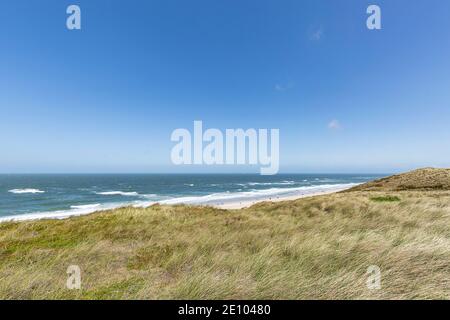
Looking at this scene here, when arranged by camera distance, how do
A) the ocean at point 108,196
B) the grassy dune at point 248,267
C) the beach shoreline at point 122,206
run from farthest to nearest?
the ocean at point 108,196
the beach shoreline at point 122,206
the grassy dune at point 248,267

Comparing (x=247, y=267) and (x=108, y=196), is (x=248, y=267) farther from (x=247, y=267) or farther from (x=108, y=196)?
(x=108, y=196)

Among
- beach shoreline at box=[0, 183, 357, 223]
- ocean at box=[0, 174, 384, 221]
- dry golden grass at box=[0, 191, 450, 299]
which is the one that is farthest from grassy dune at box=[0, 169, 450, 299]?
ocean at box=[0, 174, 384, 221]

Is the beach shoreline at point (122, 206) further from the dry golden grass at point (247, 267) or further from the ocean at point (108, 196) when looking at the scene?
the dry golden grass at point (247, 267)

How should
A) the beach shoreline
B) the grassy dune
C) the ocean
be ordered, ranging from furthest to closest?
the ocean < the beach shoreline < the grassy dune

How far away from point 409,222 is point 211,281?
6.58m

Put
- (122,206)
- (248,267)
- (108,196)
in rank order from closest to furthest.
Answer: (248,267) → (122,206) → (108,196)

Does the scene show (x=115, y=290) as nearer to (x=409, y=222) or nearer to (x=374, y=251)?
(x=374, y=251)

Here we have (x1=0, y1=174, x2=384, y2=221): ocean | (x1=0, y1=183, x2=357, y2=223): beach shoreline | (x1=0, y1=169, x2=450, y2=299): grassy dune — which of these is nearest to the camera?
(x1=0, y1=169, x2=450, y2=299): grassy dune

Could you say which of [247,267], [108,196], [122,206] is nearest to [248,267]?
[247,267]

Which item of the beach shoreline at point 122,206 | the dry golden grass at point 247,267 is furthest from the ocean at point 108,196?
the dry golden grass at point 247,267

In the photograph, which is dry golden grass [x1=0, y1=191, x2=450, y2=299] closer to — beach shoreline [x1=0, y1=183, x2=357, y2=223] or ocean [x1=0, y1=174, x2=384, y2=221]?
beach shoreline [x1=0, y1=183, x2=357, y2=223]

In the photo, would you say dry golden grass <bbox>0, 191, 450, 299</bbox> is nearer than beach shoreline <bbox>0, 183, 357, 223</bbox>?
Yes

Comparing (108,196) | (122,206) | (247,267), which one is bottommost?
(108,196)
